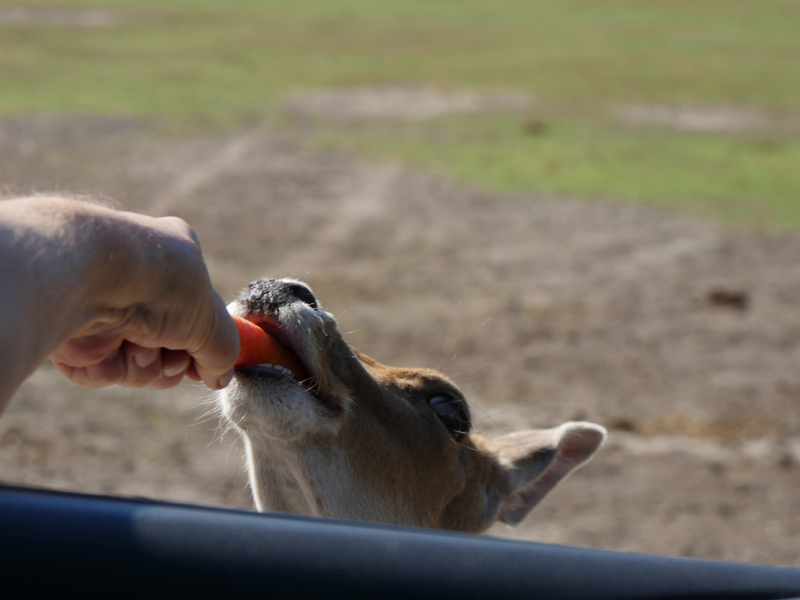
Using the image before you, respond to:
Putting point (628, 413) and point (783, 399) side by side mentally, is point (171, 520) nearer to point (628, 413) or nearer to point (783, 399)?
point (628, 413)

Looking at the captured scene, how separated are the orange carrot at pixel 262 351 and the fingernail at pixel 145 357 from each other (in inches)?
13.0

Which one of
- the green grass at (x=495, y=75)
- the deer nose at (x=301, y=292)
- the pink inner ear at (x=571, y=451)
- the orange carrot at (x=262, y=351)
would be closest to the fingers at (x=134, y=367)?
the orange carrot at (x=262, y=351)

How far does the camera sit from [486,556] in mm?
1531

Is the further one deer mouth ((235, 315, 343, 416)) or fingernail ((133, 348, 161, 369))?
deer mouth ((235, 315, 343, 416))

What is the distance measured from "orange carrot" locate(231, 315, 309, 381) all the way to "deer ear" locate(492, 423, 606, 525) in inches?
60.1

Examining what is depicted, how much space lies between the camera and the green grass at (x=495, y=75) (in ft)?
45.5

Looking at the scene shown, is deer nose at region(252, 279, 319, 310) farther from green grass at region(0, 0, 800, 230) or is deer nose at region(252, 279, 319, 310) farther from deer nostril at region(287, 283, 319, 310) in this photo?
green grass at region(0, 0, 800, 230)

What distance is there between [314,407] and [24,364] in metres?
1.34

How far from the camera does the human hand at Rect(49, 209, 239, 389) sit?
1.61m

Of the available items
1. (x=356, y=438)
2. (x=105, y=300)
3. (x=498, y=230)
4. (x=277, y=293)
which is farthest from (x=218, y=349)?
(x=498, y=230)

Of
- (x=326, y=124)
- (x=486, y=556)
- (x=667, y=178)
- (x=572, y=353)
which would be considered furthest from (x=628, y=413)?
(x=326, y=124)

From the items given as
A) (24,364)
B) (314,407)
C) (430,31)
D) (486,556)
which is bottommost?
(430,31)

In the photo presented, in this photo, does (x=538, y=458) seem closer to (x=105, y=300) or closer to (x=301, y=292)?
(x=301, y=292)

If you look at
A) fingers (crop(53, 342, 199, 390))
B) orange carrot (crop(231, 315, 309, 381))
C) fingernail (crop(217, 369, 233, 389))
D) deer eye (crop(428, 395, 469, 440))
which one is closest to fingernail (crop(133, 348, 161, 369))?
fingers (crop(53, 342, 199, 390))
